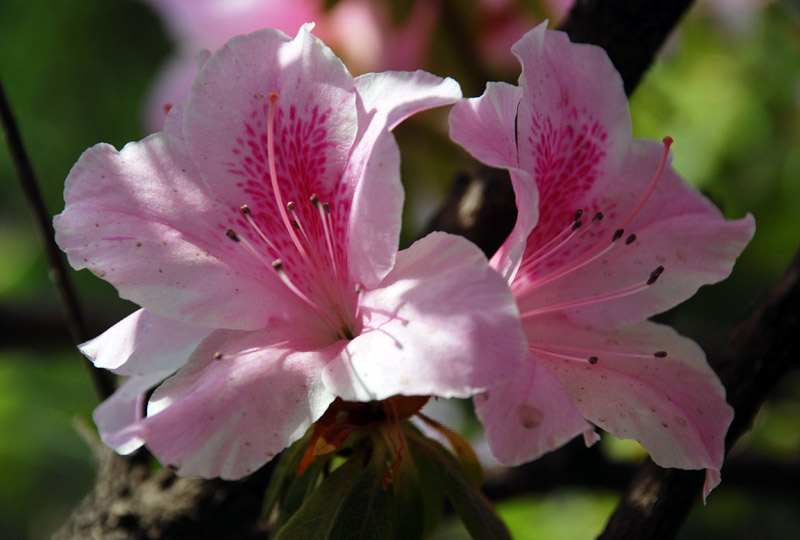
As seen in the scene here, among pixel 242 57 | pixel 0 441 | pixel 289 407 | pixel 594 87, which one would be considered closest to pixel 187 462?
pixel 289 407

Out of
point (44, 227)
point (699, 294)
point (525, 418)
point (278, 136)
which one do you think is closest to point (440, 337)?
point (525, 418)

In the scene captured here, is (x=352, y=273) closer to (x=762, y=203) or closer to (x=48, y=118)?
(x=762, y=203)

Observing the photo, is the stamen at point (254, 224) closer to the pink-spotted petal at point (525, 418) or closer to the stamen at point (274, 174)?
the stamen at point (274, 174)

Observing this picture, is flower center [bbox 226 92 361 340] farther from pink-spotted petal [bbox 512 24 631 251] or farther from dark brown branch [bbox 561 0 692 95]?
dark brown branch [bbox 561 0 692 95]

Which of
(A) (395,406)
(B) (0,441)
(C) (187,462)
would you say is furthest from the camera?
(B) (0,441)

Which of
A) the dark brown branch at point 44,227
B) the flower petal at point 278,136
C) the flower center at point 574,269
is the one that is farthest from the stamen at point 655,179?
the dark brown branch at point 44,227

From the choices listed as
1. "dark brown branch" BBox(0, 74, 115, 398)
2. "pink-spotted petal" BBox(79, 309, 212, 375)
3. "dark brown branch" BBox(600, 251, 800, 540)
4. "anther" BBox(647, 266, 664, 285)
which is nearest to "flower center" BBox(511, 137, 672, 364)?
"anther" BBox(647, 266, 664, 285)
